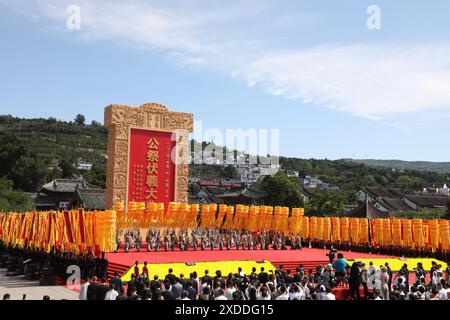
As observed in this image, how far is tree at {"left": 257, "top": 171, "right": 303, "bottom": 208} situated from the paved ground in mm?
28438

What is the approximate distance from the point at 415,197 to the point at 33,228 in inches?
1674

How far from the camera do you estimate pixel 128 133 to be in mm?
21094

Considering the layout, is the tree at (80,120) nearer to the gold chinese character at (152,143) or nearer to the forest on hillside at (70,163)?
the forest on hillside at (70,163)

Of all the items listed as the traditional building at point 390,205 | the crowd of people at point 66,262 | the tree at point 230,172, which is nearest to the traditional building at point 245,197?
the traditional building at point 390,205

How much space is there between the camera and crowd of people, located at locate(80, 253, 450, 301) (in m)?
7.66

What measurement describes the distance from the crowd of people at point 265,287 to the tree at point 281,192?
91.2 ft

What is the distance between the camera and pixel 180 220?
67.6ft

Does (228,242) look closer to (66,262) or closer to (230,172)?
(66,262)

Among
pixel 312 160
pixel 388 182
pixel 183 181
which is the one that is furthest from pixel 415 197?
pixel 312 160

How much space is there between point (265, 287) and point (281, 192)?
32.9 metres

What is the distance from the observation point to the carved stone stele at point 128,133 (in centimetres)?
2066

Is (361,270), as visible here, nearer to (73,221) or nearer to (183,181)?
(73,221)

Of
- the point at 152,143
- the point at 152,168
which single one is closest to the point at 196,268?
the point at 152,168

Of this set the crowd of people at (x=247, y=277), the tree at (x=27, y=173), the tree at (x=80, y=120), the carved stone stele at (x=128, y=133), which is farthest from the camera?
the tree at (x=80, y=120)
